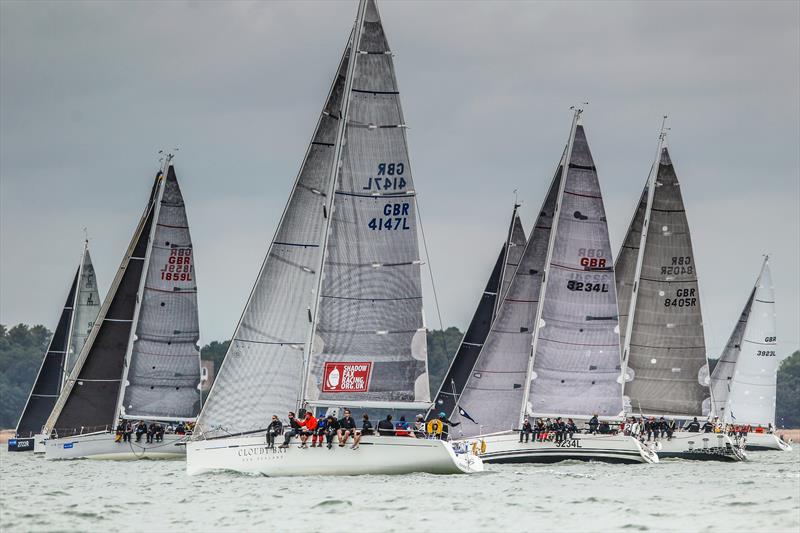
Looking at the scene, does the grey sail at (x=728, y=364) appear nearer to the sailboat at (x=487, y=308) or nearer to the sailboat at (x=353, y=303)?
the sailboat at (x=487, y=308)

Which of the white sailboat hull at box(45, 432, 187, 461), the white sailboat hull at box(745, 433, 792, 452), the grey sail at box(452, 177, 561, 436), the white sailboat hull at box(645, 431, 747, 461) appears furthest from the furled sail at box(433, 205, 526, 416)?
the white sailboat hull at box(745, 433, 792, 452)

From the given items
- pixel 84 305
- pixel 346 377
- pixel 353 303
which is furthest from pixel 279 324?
pixel 84 305

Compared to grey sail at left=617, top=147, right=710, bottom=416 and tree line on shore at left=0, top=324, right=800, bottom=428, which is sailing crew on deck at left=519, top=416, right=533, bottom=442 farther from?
tree line on shore at left=0, top=324, right=800, bottom=428

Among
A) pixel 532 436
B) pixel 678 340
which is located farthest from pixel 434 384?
pixel 532 436

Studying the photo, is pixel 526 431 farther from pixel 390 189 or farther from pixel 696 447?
pixel 390 189

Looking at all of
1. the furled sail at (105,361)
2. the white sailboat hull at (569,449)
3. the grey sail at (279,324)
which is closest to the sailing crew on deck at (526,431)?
the white sailboat hull at (569,449)

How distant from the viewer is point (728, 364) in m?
76.4

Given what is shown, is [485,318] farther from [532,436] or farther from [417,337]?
[417,337]

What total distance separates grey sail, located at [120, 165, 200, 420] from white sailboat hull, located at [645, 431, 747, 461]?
1699cm

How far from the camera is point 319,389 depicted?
35.1 metres

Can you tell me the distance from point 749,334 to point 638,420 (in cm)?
2630

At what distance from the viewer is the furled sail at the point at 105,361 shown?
52406 millimetres

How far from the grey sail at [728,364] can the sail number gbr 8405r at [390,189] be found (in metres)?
43.4

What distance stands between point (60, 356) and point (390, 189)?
117 ft
